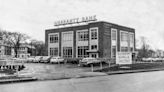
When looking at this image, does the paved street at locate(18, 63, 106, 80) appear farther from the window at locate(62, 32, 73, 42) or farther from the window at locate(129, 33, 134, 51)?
the window at locate(129, 33, 134, 51)

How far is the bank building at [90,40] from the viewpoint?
50062 millimetres

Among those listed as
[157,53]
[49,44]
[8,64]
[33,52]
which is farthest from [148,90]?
[157,53]

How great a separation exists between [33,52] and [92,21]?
7419cm

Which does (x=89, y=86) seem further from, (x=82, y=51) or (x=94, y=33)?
(x=82, y=51)

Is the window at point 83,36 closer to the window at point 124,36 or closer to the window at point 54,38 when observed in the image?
the window at point 54,38

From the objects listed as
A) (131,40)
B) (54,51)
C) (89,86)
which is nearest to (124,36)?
(131,40)

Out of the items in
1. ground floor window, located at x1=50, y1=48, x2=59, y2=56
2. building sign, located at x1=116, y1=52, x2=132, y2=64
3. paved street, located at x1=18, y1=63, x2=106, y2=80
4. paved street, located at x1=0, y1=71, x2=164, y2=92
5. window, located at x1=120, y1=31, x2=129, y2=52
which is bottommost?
paved street, located at x1=18, y1=63, x2=106, y2=80

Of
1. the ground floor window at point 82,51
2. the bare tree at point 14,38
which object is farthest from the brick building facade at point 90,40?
the bare tree at point 14,38

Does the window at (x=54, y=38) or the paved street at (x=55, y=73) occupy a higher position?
the window at (x=54, y=38)

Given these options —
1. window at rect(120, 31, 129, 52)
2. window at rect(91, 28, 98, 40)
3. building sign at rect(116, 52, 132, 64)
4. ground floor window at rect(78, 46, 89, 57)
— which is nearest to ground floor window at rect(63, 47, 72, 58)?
ground floor window at rect(78, 46, 89, 57)

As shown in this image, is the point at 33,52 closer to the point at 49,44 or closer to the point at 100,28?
the point at 49,44

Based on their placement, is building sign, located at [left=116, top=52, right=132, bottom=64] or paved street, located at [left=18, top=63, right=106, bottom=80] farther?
building sign, located at [left=116, top=52, right=132, bottom=64]

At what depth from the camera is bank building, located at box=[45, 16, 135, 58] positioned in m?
50.1

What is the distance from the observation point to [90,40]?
52469 millimetres
